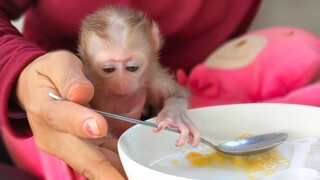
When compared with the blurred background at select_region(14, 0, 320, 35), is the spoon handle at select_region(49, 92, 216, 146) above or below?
below

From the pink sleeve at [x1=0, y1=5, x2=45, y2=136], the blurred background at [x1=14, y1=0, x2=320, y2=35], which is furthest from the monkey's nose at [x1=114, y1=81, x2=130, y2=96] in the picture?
the blurred background at [x1=14, y1=0, x2=320, y2=35]

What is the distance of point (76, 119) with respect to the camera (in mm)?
640

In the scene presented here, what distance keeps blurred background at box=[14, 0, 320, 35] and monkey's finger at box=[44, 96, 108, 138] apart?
2.57 feet

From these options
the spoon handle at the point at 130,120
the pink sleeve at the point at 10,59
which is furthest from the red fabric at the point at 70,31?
the spoon handle at the point at 130,120

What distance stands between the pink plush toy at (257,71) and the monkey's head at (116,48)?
0.30 metres

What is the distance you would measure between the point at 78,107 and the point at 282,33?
62 centimetres

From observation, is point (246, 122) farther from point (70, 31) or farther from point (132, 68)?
point (70, 31)

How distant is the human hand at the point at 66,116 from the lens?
0.65m

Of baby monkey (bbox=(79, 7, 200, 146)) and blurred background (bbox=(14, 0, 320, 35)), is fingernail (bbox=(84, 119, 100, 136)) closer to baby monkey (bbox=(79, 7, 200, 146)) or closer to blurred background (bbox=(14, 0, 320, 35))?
baby monkey (bbox=(79, 7, 200, 146))

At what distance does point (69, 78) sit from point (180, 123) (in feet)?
0.49

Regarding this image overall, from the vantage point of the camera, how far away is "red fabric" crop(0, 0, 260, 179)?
797 mm

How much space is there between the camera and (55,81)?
705mm

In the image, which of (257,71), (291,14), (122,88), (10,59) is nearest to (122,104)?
(122,88)

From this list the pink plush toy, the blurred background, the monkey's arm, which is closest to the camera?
the monkey's arm
